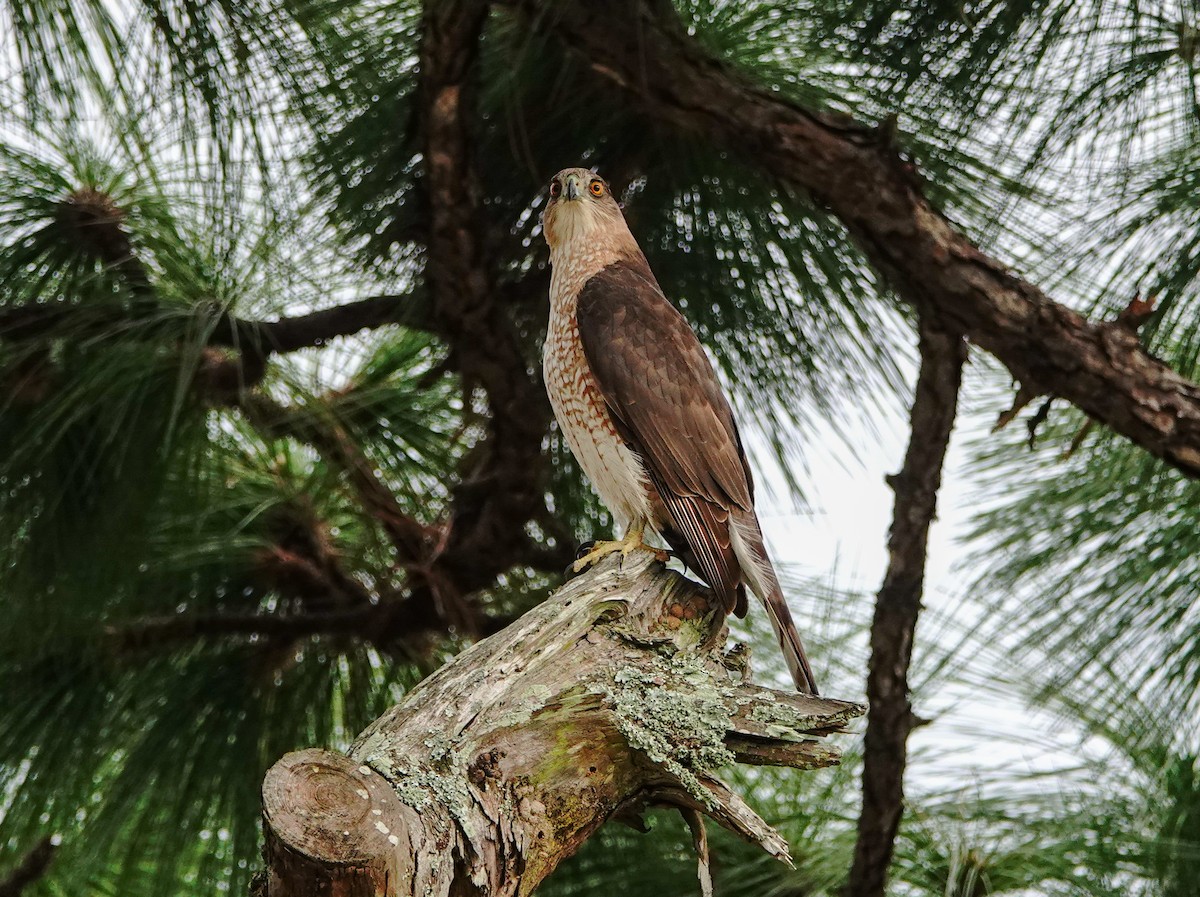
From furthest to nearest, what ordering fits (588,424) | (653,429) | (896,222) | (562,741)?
1. (896,222)
2. (588,424)
3. (653,429)
4. (562,741)

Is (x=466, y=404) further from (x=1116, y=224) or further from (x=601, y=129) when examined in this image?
(x=1116, y=224)

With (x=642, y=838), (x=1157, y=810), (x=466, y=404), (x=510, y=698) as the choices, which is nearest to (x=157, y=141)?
(x=466, y=404)

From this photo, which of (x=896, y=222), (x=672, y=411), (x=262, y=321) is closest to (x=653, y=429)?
(x=672, y=411)

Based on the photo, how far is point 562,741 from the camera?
2.13 m

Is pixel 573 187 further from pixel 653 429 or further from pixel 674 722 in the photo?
pixel 674 722

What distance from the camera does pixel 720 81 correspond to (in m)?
3.25

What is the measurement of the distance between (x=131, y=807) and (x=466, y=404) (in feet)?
4.76

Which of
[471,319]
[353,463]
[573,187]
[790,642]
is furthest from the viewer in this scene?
[353,463]

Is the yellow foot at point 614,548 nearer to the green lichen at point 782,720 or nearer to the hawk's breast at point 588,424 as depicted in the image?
the hawk's breast at point 588,424

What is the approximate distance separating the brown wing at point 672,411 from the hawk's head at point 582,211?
22 centimetres

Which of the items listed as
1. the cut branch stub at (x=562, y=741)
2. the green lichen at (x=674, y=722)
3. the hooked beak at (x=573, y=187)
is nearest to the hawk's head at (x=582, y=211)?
the hooked beak at (x=573, y=187)

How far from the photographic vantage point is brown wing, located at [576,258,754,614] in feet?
9.18

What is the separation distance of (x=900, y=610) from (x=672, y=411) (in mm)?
785

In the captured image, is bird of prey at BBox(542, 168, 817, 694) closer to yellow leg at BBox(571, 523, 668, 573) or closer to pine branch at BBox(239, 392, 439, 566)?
yellow leg at BBox(571, 523, 668, 573)
